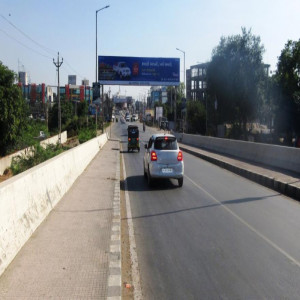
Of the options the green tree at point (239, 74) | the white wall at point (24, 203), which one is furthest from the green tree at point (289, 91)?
the white wall at point (24, 203)

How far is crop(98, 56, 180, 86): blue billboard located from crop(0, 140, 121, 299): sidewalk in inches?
1390

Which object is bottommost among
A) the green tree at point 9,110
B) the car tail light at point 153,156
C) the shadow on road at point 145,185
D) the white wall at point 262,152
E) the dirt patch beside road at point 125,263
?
the shadow on road at point 145,185

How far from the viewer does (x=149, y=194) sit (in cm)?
1369

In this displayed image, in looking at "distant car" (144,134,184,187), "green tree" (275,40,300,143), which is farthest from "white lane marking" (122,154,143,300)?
"green tree" (275,40,300,143)

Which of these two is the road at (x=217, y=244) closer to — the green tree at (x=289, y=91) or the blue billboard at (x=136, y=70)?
the blue billboard at (x=136, y=70)

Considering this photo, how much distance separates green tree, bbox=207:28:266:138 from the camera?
5362cm

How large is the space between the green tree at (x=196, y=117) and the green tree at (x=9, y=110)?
48.4 m

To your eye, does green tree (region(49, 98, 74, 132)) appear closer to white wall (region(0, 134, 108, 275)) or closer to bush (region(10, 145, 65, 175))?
bush (region(10, 145, 65, 175))

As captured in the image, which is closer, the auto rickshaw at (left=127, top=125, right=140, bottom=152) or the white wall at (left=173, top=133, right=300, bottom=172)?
the white wall at (left=173, top=133, right=300, bottom=172)

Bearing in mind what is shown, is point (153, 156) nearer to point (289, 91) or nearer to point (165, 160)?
point (165, 160)

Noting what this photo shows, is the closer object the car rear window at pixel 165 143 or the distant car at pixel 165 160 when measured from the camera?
the distant car at pixel 165 160

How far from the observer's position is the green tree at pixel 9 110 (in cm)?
2352

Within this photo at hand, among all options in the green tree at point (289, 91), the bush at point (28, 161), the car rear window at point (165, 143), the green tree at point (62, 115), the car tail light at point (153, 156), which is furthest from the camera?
the green tree at point (62, 115)

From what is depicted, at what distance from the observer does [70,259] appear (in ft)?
20.3
